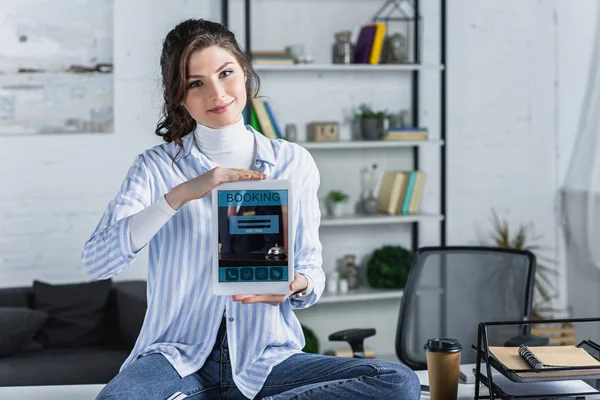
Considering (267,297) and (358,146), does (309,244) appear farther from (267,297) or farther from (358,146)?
(358,146)

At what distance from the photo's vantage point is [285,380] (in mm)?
1865

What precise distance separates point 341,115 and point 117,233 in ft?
9.39

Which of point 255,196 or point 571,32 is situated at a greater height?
point 571,32

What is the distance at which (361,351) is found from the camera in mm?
2885

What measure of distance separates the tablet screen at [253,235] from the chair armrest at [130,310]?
209 centimetres

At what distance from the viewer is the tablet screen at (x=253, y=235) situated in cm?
175

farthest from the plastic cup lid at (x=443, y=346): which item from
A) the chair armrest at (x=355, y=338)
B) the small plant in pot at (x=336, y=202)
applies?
the small plant in pot at (x=336, y=202)

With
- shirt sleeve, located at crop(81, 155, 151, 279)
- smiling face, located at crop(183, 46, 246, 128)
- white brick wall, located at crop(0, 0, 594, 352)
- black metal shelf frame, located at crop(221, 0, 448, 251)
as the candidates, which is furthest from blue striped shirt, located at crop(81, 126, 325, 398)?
black metal shelf frame, located at crop(221, 0, 448, 251)

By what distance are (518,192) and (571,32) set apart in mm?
942

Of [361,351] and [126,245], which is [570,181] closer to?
[361,351]

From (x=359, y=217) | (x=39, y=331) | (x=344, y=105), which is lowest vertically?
(x=39, y=331)

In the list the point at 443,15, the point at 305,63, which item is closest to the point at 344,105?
the point at 305,63

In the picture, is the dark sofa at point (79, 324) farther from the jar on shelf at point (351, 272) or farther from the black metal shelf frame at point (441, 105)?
the black metal shelf frame at point (441, 105)

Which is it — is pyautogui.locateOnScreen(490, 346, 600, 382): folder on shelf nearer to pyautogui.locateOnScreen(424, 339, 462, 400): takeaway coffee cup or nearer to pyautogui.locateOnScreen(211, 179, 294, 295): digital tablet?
pyautogui.locateOnScreen(424, 339, 462, 400): takeaway coffee cup
